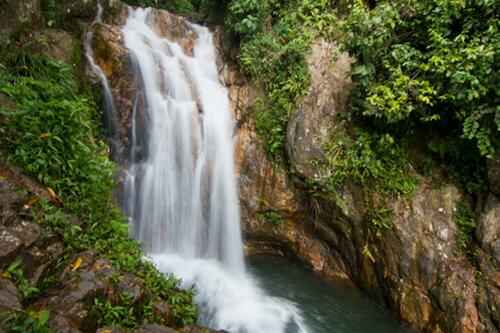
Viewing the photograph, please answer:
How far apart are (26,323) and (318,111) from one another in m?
5.89

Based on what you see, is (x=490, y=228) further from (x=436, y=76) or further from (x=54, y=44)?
(x=54, y=44)

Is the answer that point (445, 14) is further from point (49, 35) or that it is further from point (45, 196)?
point (49, 35)

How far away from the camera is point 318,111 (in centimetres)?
667

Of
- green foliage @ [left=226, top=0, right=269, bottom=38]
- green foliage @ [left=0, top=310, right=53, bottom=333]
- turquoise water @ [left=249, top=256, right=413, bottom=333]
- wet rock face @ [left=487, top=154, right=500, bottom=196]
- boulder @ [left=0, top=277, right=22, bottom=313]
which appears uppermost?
green foliage @ [left=226, top=0, right=269, bottom=38]

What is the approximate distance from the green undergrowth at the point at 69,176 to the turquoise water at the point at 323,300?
260 cm

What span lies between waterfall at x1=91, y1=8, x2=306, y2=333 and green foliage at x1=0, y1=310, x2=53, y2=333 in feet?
10.6

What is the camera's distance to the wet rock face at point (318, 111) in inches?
254

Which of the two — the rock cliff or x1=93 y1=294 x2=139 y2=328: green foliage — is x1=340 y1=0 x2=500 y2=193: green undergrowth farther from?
x1=93 y1=294 x2=139 y2=328: green foliage

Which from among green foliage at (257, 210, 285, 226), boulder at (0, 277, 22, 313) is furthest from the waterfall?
boulder at (0, 277, 22, 313)

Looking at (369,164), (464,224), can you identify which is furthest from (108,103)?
(464,224)

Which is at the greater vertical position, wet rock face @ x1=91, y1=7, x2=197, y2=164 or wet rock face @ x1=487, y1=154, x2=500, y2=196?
wet rock face @ x1=91, y1=7, x2=197, y2=164

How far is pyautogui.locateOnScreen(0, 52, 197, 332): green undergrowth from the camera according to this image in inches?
144

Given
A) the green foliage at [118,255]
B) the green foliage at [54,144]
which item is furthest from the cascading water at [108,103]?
the green foliage at [118,255]

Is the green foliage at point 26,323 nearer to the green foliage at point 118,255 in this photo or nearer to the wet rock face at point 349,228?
the green foliage at point 118,255
